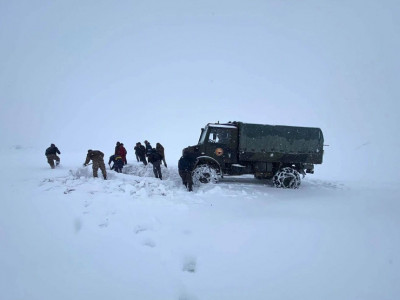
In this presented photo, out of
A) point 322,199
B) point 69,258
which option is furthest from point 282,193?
point 69,258

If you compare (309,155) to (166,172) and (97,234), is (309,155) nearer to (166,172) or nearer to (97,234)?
(166,172)

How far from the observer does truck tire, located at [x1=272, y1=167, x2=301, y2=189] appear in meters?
10.4

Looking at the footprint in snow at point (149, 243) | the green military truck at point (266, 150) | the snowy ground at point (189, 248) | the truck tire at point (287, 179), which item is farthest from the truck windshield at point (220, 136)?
the footprint in snow at point (149, 243)

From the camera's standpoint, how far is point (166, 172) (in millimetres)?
13250

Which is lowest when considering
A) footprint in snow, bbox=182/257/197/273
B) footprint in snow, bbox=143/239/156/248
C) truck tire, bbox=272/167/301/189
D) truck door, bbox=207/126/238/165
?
footprint in snow, bbox=182/257/197/273

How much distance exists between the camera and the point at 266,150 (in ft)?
34.3

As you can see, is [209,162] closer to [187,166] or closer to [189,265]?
[187,166]

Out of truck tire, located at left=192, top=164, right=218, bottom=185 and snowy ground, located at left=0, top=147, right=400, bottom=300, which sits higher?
truck tire, located at left=192, top=164, right=218, bottom=185

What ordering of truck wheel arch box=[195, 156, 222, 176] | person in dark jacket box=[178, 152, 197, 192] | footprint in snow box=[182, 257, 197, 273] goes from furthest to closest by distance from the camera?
truck wheel arch box=[195, 156, 222, 176] → person in dark jacket box=[178, 152, 197, 192] → footprint in snow box=[182, 257, 197, 273]

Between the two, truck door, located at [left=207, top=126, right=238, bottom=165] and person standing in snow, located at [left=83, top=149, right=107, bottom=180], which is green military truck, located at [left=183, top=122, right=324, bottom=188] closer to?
truck door, located at [left=207, top=126, right=238, bottom=165]

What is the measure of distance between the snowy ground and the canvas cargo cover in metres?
2.99

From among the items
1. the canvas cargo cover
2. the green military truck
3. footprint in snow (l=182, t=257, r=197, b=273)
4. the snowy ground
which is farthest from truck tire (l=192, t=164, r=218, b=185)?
footprint in snow (l=182, t=257, r=197, b=273)

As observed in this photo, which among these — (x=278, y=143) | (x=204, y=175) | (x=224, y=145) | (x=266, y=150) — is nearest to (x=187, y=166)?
(x=204, y=175)

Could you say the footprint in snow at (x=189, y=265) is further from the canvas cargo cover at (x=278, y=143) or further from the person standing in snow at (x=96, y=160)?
the person standing in snow at (x=96, y=160)
